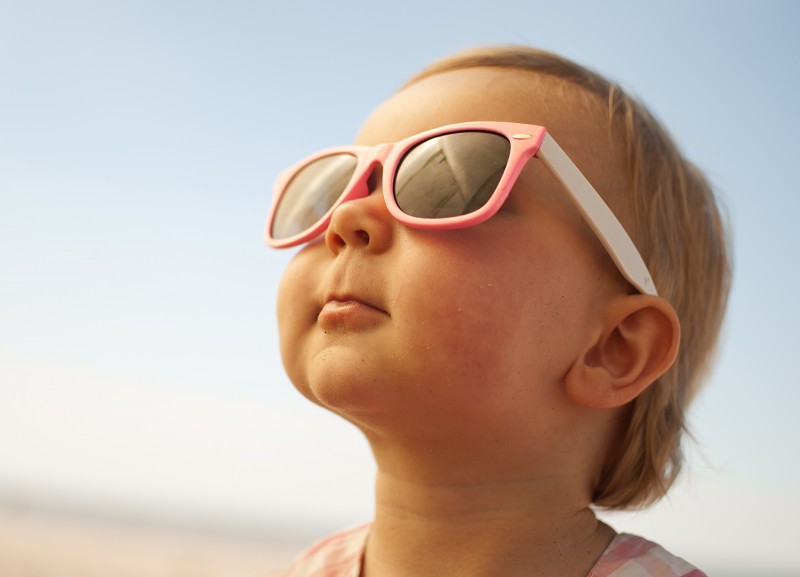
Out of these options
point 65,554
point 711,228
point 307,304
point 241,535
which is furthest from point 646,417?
point 241,535

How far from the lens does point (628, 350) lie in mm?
1423

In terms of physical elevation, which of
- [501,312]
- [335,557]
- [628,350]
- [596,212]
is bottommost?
[335,557]

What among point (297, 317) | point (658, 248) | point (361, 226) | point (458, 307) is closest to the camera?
point (458, 307)

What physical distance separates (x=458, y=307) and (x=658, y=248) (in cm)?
53

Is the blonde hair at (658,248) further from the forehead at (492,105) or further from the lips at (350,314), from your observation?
the lips at (350,314)

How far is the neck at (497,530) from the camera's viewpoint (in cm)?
134

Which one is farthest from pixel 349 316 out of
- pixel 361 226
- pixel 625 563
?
pixel 625 563

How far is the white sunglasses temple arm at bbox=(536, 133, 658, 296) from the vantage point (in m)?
1.31

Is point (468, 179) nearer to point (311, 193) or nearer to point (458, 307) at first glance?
point (458, 307)

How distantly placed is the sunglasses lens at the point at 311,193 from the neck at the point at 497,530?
1.82 feet

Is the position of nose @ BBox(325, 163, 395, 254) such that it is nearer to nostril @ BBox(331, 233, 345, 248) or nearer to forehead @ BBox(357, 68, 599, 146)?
nostril @ BBox(331, 233, 345, 248)

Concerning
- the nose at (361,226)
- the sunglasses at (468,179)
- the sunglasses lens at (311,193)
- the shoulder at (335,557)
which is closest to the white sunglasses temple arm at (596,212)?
the sunglasses at (468,179)

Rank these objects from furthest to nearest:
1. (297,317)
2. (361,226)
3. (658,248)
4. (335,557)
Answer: (335,557) → (658,248) → (297,317) → (361,226)

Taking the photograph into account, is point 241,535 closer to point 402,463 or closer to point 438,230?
point 402,463
